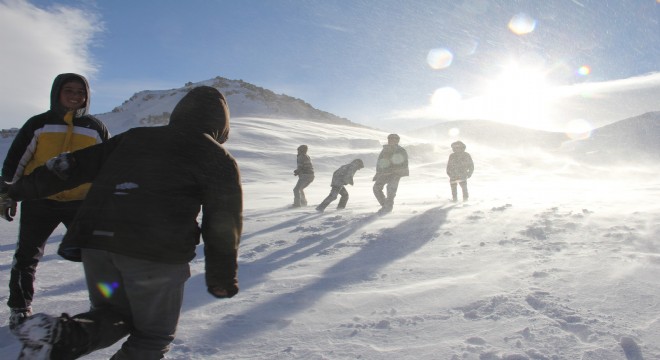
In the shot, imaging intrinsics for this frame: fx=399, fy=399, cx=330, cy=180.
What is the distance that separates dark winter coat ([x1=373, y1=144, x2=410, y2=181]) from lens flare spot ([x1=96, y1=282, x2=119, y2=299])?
6.96 metres

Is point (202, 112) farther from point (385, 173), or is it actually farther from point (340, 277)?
point (385, 173)

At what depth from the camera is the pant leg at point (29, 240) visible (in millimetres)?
2773

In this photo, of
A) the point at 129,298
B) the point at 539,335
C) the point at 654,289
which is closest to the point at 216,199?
the point at 129,298

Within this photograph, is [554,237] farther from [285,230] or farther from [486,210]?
[285,230]

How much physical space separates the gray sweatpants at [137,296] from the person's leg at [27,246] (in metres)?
1.31

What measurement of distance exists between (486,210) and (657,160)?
123 feet

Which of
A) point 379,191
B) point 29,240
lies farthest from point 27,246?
point 379,191

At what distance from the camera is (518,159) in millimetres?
36094

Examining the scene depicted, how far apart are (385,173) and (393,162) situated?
0.97ft

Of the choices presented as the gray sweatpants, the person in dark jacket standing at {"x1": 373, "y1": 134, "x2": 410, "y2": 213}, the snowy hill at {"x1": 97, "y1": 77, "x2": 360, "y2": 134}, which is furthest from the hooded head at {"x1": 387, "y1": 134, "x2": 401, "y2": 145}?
the snowy hill at {"x1": 97, "y1": 77, "x2": 360, "y2": 134}

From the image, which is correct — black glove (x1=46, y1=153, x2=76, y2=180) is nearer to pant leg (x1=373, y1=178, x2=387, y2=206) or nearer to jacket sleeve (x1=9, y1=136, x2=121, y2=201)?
jacket sleeve (x1=9, y1=136, x2=121, y2=201)

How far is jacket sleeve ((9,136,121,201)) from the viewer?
6.61ft

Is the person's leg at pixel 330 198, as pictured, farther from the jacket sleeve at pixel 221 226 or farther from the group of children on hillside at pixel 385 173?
the jacket sleeve at pixel 221 226

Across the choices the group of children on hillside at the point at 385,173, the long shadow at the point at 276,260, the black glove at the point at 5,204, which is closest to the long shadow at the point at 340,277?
the long shadow at the point at 276,260
